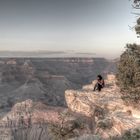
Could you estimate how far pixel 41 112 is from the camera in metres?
152

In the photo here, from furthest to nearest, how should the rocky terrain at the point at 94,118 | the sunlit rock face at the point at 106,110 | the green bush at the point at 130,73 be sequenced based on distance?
1. the green bush at the point at 130,73
2. the sunlit rock face at the point at 106,110
3. the rocky terrain at the point at 94,118

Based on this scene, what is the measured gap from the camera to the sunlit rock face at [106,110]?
3419cm

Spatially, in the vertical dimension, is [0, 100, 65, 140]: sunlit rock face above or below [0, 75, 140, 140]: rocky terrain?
below

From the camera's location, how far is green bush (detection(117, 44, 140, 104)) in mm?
35406

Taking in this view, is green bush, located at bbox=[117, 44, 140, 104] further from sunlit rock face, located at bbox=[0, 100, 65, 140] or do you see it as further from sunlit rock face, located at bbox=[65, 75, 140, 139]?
sunlit rock face, located at bbox=[0, 100, 65, 140]

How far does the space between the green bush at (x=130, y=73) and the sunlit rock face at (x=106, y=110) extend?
187 centimetres

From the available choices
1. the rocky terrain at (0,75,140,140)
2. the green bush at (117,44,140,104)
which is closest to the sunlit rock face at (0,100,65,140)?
the rocky terrain at (0,75,140,140)

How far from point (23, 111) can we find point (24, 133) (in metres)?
36.2

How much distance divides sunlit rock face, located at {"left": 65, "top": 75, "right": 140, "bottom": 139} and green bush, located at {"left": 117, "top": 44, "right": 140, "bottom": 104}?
1.87 m

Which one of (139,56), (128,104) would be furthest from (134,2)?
(128,104)

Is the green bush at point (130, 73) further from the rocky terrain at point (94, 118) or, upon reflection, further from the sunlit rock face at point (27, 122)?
the sunlit rock face at point (27, 122)

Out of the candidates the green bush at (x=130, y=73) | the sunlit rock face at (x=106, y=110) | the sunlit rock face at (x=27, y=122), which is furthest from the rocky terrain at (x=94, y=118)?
the sunlit rock face at (x=27, y=122)

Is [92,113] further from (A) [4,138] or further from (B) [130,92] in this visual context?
(A) [4,138]

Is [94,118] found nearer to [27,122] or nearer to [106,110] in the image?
[106,110]
